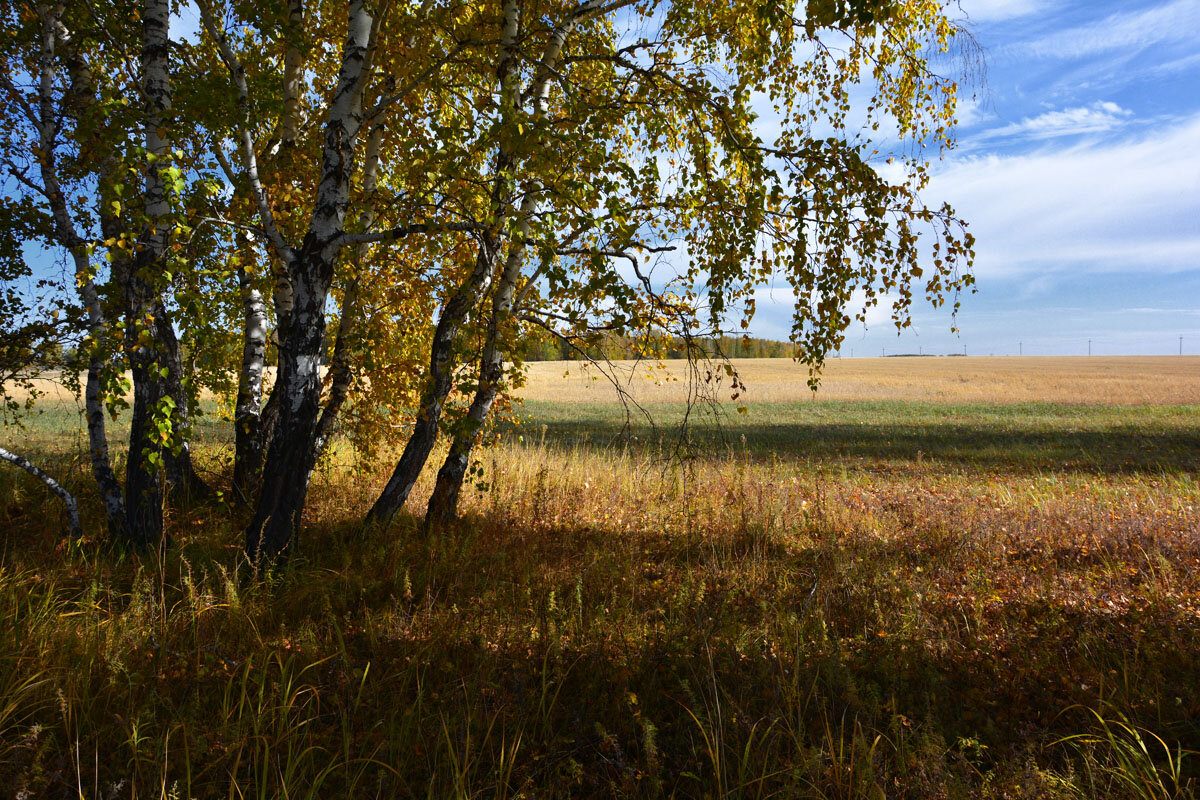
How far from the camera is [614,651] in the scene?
13.3 feet

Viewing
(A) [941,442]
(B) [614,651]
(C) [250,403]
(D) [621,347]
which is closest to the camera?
(B) [614,651]

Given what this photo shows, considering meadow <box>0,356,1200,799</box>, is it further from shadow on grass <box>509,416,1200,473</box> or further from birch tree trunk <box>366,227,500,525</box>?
shadow on grass <box>509,416,1200,473</box>

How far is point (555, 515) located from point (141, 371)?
15.1 ft

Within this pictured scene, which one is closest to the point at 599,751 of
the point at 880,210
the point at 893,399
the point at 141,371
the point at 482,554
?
the point at 482,554

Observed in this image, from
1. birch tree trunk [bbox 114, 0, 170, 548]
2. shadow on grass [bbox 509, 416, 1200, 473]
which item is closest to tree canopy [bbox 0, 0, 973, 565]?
birch tree trunk [bbox 114, 0, 170, 548]

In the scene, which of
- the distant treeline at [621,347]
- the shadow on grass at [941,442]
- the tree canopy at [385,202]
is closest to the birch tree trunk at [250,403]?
the tree canopy at [385,202]

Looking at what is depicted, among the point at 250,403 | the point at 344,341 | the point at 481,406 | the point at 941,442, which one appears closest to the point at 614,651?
the point at 481,406

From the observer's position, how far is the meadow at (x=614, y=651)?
9.68ft

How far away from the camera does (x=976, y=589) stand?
A: 5.32 metres

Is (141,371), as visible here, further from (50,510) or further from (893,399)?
(893,399)

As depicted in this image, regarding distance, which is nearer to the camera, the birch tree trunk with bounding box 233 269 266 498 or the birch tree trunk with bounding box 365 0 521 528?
the birch tree trunk with bounding box 365 0 521 528

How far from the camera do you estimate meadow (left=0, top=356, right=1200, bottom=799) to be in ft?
9.68

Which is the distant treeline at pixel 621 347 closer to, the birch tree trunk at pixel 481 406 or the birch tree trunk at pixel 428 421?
the birch tree trunk at pixel 481 406

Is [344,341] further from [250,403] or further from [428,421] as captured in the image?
[250,403]
